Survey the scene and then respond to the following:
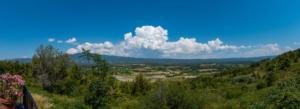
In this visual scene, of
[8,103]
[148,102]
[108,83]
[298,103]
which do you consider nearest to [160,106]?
[148,102]

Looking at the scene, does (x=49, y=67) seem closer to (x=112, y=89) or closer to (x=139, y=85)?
(x=112, y=89)

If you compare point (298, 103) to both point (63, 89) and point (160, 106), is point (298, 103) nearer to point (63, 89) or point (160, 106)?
point (160, 106)

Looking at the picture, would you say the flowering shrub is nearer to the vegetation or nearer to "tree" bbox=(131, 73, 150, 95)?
the vegetation

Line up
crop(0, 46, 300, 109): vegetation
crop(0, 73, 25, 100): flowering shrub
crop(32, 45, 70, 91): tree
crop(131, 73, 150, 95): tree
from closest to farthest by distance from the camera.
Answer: crop(0, 73, 25, 100): flowering shrub, crop(0, 46, 300, 109): vegetation, crop(32, 45, 70, 91): tree, crop(131, 73, 150, 95): tree

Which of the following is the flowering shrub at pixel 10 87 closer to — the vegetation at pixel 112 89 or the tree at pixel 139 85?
the vegetation at pixel 112 89

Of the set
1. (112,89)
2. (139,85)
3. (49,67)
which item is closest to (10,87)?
(112,89)

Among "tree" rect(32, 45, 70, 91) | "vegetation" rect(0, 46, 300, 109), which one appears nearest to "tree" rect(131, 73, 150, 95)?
"vegetation" rect(0, 46, 300, 109)

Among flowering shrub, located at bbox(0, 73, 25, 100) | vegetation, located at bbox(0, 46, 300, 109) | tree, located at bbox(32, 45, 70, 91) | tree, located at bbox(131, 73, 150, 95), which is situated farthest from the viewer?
tree, located at bbox(131, 73, 150, 95)

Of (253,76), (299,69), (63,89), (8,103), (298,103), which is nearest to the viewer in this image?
(8,103)
